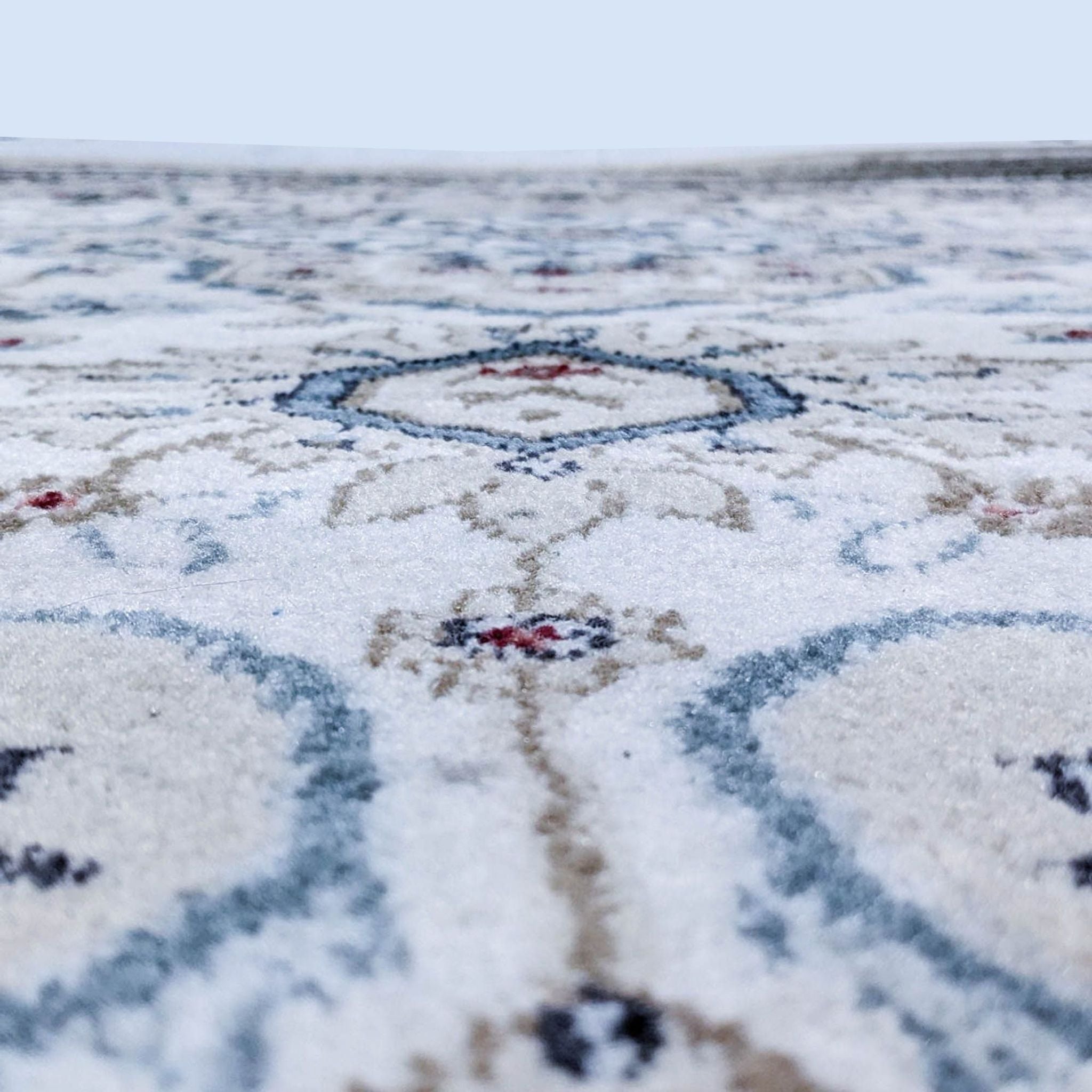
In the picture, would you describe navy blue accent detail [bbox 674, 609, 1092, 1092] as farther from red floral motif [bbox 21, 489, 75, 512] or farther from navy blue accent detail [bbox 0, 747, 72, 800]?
red floral motif [bbox 21, 489, 75, 512]

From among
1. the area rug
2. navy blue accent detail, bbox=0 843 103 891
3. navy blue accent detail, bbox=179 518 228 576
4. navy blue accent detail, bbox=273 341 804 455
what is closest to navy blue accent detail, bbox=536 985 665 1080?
the area rug

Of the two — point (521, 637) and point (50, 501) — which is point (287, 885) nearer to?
point (521, 637)

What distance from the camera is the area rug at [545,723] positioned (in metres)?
0.34

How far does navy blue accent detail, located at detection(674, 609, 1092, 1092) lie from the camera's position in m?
0.34

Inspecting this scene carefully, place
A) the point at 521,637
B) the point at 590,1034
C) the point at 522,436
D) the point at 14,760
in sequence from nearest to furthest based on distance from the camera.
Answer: the point at 590,1034 < the point at 14,760 < the point at 521,637 < the point at 522,436

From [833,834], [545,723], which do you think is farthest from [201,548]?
[833,834]

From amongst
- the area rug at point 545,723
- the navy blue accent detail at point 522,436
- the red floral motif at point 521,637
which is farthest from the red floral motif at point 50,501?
the red floral motif at point 521,637

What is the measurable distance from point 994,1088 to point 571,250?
5.99ft

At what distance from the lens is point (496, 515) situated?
714mm

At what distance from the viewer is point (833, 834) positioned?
415 millimetres

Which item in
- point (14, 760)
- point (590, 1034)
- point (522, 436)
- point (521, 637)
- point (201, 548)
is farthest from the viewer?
point (522, 436)

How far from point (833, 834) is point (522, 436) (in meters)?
0.52

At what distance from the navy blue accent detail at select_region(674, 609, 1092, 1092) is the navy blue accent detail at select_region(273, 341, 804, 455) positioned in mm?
342

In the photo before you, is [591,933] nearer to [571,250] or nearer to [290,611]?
[290,611]
